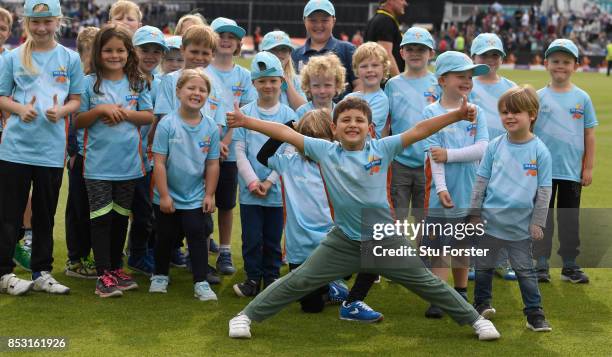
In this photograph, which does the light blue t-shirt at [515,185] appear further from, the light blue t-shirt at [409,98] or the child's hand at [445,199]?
the light blue t-shirt at [409,98]

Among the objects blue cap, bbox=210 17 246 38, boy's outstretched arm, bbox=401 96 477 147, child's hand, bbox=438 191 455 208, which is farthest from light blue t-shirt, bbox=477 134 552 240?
blue cap, bbox=210 17 246 38

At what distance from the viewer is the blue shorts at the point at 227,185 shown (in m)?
7.78

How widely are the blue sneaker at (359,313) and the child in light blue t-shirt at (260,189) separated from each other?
0.88 meters

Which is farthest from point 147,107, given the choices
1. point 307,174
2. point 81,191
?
point 307,174

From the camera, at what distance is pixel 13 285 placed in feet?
22.7

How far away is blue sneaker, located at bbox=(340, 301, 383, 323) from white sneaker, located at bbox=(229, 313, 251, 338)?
2.62 ft

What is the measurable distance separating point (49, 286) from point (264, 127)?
2167mm

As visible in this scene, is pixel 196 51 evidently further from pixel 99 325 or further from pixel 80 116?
pixel 99 325

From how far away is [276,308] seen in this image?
239 inches

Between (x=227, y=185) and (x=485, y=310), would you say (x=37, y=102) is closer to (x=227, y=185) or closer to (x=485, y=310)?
(x=227, y=185)

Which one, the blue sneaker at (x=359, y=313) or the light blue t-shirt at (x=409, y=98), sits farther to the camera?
the light blue t-shirt at (x=409, y=98)

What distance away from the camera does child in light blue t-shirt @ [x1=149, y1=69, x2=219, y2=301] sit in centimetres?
697

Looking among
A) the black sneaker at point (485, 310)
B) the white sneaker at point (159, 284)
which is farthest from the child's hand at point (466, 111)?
the white sneaker at point (159, 284)

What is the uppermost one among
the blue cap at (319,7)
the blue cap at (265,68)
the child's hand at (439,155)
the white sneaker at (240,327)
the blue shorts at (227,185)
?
the blue cap at (319,7)
